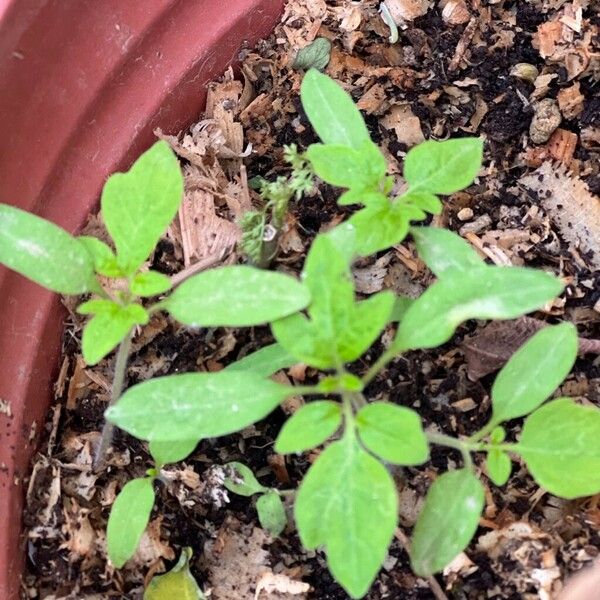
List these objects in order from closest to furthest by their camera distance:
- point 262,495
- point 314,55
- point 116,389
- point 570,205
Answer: point 116,389 < point 262,495 < point 570,205 < point 314,55

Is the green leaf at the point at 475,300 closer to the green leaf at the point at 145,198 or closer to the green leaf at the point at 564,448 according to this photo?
the green leaf at the point at 564,448

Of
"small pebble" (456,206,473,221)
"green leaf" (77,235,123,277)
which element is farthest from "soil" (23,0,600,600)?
"green leaf" (77,235,123,277)

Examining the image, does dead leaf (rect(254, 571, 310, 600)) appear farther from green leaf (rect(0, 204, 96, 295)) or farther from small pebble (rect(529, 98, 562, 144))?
small pebble (rect(529, 98, 562, 144))

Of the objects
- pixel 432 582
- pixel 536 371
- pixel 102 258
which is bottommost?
pixel 432 582

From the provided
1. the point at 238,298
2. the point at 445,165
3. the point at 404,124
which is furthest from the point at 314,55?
the point at 238,298

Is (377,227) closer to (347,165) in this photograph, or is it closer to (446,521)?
(347,165)

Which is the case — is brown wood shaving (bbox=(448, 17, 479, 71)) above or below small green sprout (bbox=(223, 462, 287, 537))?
above
